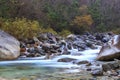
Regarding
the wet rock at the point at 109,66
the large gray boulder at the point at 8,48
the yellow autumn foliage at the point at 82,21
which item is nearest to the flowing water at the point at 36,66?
the large gray boulder at the point at 8,48

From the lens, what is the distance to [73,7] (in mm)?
51844

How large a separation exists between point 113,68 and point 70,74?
186 cm

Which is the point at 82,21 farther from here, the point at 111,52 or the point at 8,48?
the point at 111,52

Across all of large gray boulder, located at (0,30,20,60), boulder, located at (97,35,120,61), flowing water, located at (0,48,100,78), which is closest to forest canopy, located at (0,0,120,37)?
large gray boulder, located at (0,30,20,60)

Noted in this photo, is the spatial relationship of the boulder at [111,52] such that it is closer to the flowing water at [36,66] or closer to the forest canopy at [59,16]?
the flowing water at [36,66]

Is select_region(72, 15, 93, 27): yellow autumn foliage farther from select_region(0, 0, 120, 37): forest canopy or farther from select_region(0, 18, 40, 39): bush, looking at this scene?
select_region(0, 18, 40, 39): bush

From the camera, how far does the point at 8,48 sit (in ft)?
58.1

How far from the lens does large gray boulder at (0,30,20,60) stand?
17241 mm

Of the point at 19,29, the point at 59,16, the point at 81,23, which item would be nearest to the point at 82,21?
the point at 81,23

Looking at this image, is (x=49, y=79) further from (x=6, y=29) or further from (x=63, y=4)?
(x=63, y=4)

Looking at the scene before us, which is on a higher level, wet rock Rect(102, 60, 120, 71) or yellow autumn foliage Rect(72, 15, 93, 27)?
yellow autumn foliage Rect(72, 15, 93, 27)

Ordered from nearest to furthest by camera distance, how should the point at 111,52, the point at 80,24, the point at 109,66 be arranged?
1. the point at 109,66
2. the point at 111,52
3. the point at 80,24

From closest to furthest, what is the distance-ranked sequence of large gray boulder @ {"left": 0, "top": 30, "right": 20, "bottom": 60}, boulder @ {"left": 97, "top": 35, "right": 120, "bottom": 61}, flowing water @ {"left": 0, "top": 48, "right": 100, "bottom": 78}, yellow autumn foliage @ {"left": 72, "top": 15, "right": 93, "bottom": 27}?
flowing water @ {"left": 0, "top": 48, "right": 100, "bottom": 78} → boulder @ {"left": 97, "top": 35, "right": 120, "bottom": 61} → large gray boulder @ {"left": 0, "top": 30, "right": 20, "bottom": 60} → yellow autumn foliage @ {"left": 72, "top": 15, "right": 93, "bottom": 27}

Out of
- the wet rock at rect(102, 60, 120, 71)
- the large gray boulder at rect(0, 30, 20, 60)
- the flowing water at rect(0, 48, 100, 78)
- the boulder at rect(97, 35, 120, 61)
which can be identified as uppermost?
the large gray boulder at rect(0, 30, 20, 60)
